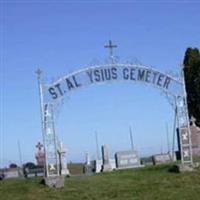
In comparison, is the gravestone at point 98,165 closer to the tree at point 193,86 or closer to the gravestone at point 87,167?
the gravestone at point 87,167

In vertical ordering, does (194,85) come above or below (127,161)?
above

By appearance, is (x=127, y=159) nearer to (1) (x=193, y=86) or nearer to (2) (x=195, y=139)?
(2) (x=195, y=139)

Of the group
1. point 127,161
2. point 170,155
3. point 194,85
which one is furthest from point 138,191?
point 194,85

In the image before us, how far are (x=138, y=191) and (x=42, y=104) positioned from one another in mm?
5494

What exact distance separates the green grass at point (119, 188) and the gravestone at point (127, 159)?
300 inches

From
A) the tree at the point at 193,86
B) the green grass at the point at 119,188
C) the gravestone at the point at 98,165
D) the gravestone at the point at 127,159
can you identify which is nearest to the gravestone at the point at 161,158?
the gravestone at the point at 98,165

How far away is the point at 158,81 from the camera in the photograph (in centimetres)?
2514

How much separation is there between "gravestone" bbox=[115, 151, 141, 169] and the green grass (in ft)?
25.0

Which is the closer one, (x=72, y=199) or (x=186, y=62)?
(x=72, y=199)

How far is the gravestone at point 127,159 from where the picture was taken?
3073cm

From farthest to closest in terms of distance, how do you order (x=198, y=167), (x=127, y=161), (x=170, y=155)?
(x=170, y=155) → (x=127, y=161) → (x=198, y=167)

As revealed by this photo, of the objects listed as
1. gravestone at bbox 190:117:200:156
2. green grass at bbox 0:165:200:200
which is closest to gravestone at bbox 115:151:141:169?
green grass at bbox 0:165:200:200

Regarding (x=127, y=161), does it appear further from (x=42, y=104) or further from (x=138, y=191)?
(x=138, y=191)

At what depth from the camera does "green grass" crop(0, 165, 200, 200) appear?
18828mm
